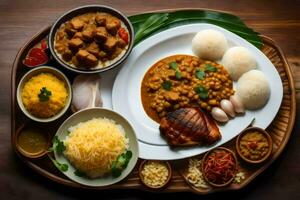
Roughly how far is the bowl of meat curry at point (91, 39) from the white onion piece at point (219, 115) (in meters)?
0.90

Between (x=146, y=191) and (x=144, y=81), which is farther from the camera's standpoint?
(x=144, y=81)

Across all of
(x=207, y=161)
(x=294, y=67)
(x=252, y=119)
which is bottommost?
(x=207, y=161)

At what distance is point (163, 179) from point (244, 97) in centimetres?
99

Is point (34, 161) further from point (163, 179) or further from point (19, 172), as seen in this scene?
point (163, 179)

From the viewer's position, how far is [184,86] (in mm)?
4523

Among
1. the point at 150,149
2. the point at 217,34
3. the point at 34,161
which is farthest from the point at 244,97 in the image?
the point at 34,161

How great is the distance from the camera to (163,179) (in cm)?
429

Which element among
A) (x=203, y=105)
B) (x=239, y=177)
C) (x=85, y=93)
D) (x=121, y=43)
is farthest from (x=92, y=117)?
(x=239, y=177)

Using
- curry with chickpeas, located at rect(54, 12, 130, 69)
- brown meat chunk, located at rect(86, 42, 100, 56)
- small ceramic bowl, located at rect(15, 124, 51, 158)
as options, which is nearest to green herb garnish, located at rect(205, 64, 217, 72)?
curry with chickpeas, located at rect(54, 12, 130, 69)

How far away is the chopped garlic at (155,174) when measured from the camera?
429cm

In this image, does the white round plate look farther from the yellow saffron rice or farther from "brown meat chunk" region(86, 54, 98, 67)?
the yellow saffron rice

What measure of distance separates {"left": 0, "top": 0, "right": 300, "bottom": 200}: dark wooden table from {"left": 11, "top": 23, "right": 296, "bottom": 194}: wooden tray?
0.33 feet

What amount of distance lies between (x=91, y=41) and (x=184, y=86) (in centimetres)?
90

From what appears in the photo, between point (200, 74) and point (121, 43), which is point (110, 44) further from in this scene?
point (200, 74)
